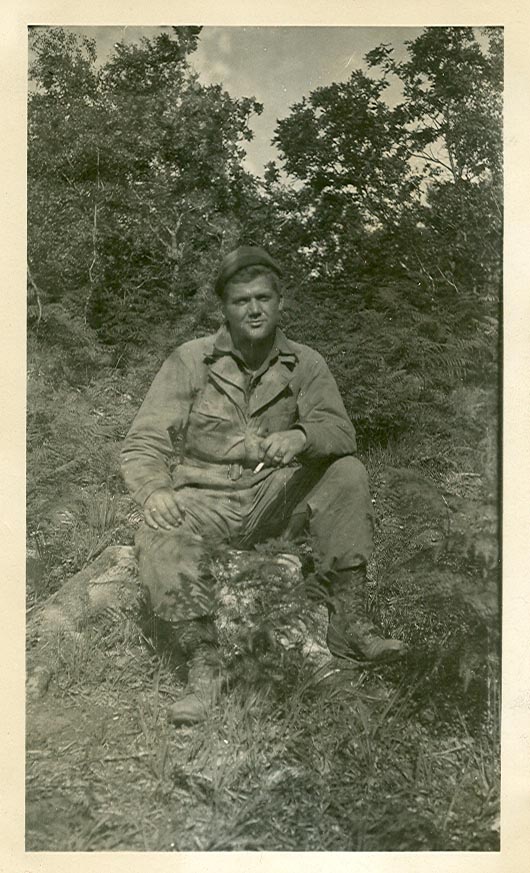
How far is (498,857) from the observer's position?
4.12m

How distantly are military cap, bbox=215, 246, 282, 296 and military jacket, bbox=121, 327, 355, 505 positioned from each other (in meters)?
0.25

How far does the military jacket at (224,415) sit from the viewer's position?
14.6 feet

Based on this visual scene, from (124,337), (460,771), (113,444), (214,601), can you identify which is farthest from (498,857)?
(124,337)

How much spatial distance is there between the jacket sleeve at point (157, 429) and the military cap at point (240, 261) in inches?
16.2

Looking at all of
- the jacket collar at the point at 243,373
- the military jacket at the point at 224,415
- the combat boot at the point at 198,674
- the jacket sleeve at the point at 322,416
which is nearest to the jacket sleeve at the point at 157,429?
the military jacket at the point at 224,415

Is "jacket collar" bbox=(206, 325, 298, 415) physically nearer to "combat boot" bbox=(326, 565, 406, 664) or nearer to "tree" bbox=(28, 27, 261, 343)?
"tree" bbox=(28, 27, 261, 343)

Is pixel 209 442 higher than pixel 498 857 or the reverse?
higher

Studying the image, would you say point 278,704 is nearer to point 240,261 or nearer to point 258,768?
point 258,768

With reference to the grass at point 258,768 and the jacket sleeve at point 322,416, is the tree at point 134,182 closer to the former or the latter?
the jacket sleeve at point 322,416

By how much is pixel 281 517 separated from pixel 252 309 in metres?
0.98

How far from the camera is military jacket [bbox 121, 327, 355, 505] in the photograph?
4461 mm

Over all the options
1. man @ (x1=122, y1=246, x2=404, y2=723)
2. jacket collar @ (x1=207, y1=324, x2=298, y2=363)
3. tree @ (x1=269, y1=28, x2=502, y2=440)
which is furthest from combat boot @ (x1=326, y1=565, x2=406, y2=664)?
jacket collar @ (x1=207, y1=324, x2=298, y2=363)

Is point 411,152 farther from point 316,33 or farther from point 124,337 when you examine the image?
point 124,337
